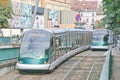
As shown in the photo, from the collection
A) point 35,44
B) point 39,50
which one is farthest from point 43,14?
point 39,50

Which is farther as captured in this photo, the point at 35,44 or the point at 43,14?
the point at 43,14

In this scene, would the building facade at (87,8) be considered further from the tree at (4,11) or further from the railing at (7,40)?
the railing at (7,40)

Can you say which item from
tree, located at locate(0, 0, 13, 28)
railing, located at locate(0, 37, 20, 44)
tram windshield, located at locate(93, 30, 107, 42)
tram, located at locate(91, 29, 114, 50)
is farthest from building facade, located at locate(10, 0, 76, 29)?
tram, located at locate(91, 29, 114, 50)

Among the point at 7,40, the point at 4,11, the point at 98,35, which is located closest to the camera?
the point at 7,40

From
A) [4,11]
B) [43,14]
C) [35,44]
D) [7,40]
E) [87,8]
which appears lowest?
[7,40]

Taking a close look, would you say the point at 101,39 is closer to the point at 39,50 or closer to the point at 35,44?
the point at 35,44

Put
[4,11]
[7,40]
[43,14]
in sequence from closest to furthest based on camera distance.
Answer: [7,40]
[4,11]
[43,14]

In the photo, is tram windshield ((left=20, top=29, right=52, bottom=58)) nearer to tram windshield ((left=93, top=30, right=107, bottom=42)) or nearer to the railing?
the railing

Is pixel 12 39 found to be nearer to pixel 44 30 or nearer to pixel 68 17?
pixel 44 30

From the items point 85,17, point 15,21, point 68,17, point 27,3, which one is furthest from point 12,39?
point 85,17

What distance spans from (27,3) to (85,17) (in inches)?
3336

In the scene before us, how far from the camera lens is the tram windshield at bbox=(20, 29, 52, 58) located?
23.9 m

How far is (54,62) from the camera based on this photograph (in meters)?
25.4

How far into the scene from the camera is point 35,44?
24.3m
